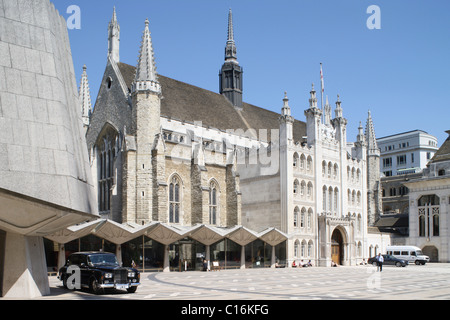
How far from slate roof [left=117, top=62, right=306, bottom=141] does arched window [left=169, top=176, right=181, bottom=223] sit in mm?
6942

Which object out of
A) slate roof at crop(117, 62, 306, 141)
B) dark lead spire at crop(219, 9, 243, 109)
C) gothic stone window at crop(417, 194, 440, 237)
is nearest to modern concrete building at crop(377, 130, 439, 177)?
gothic stone window at crop(417, 194, 440, 237)

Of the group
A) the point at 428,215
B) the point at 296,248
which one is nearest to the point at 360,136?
the point at 428,215

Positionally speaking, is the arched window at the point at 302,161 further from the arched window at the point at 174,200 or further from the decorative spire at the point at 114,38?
the decorative spire at the point at 114,38

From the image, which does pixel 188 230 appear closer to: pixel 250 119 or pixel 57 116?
pixel 57 116

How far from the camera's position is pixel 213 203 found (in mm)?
47438

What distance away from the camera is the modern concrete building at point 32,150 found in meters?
14.8

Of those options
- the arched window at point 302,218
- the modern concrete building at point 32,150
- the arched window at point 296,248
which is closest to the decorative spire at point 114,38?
the arched window at point 302,218

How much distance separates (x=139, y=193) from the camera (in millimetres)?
41531

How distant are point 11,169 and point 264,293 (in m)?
10.2

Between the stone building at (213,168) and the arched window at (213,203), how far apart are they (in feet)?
0.30

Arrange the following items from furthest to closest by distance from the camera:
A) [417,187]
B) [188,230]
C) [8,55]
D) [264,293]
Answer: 1. [417,187]
2. [188,230]
3. [264,293]
4. [8,55]

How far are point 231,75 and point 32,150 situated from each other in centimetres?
5203

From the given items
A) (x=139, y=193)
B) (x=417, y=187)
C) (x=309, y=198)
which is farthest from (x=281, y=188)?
(x=417, y=187)

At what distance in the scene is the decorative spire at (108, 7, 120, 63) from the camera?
4969cm
